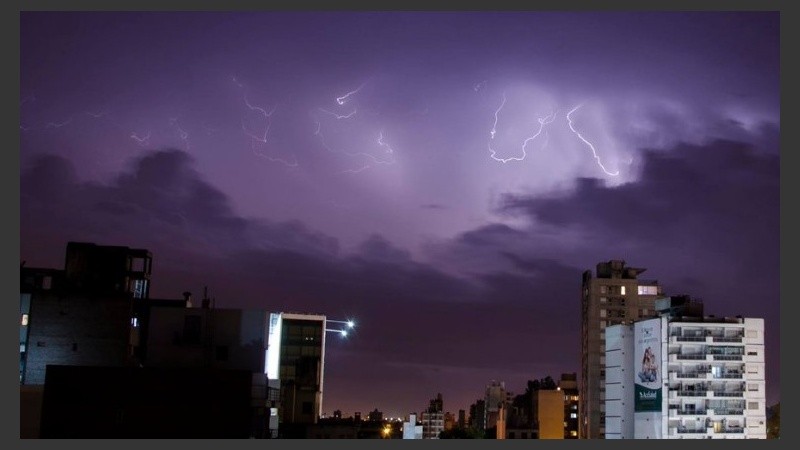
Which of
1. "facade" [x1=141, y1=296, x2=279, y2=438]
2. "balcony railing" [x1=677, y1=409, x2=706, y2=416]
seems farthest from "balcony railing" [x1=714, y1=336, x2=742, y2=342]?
"facade" [x1=141, y1=296, x2=279, y2=438]

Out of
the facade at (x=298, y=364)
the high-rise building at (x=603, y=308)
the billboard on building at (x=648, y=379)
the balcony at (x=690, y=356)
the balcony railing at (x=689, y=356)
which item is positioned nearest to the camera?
the facade at (x=298, y=364)

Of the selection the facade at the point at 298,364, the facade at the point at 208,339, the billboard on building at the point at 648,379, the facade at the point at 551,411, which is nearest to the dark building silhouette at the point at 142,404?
the facade at the point at 208,339

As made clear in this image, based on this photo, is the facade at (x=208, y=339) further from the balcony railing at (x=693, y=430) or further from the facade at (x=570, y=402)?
the facade at (x=570, y=402)

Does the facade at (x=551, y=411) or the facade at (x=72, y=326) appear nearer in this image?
the facade at (x=72, y=326)

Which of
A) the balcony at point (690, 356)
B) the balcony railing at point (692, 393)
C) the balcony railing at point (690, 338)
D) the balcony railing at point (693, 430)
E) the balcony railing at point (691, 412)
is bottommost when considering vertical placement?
the balcony railing at point (693, 430)

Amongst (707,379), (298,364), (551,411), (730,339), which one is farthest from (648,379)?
(551,411)

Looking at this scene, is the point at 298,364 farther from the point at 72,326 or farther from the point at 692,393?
the point at 692,393
